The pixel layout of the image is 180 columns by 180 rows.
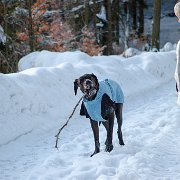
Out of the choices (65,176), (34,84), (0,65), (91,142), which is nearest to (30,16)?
(0,65)

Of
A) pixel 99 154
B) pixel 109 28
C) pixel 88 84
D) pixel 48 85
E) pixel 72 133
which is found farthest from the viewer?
pixel 109 28

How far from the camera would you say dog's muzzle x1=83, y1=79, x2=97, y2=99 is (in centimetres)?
520

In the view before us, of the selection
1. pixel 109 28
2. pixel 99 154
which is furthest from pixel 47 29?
pixel 99 154

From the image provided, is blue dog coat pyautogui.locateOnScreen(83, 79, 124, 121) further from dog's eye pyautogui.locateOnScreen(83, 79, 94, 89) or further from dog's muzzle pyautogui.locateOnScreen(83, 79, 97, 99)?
dog's eye pyautogui.locateOnScreen(83, 79, 94, 89)

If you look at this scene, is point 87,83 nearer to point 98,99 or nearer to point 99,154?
point 98,99

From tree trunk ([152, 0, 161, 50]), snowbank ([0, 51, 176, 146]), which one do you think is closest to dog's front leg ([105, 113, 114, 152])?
snowbank ([0, 51, 176, 146])

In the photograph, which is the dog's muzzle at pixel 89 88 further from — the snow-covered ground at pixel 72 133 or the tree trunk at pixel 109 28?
the tree trunk at pixel 109 28

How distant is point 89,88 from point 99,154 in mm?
989

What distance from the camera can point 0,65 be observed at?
1396 centimetres

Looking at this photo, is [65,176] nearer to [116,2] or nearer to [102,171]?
[102,171]

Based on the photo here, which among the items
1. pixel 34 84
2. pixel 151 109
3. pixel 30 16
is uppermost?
pixel 30 16

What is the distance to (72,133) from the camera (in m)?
7.34

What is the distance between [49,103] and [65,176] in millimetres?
3493

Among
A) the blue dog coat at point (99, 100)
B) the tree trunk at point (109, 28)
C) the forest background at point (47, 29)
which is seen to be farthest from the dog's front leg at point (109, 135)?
the tree trunk at point (109, 28)
